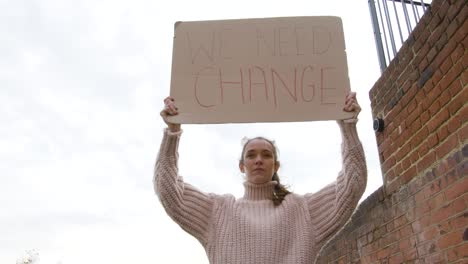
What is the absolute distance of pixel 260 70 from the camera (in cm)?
188

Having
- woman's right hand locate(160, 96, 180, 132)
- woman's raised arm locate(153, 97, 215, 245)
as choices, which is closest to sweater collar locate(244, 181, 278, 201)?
woman's raised arm locate(153, 97, 215, 245)

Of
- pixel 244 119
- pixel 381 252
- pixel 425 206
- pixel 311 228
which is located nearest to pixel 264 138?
pixel 244 119

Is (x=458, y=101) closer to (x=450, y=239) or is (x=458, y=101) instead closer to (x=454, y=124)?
(x=454, y=124)

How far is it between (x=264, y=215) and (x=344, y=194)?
0.33 meters

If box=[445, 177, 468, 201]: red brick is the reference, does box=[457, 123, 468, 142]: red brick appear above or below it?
above

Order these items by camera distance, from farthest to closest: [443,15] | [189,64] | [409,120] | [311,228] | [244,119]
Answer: [409,120] < [443,15] < [189,64] < [244,119] < [311,228]

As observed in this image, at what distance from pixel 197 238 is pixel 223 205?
0.55 ft

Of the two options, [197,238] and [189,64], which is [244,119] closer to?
[189,64]

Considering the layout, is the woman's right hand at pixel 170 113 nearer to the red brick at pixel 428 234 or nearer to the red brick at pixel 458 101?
the red brick at pixel 458 101

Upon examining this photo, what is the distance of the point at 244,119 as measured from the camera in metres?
1.76

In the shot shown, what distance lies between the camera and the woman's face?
175 cm

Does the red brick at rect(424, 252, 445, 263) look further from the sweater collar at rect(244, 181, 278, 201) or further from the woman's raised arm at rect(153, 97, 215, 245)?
the woman's raised arm at rect(153, 97, 215, 245)

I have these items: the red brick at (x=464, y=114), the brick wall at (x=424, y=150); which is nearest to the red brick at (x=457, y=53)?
the brick wall at (x=424, y=150)

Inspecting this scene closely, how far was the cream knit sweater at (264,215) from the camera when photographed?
1573mm
